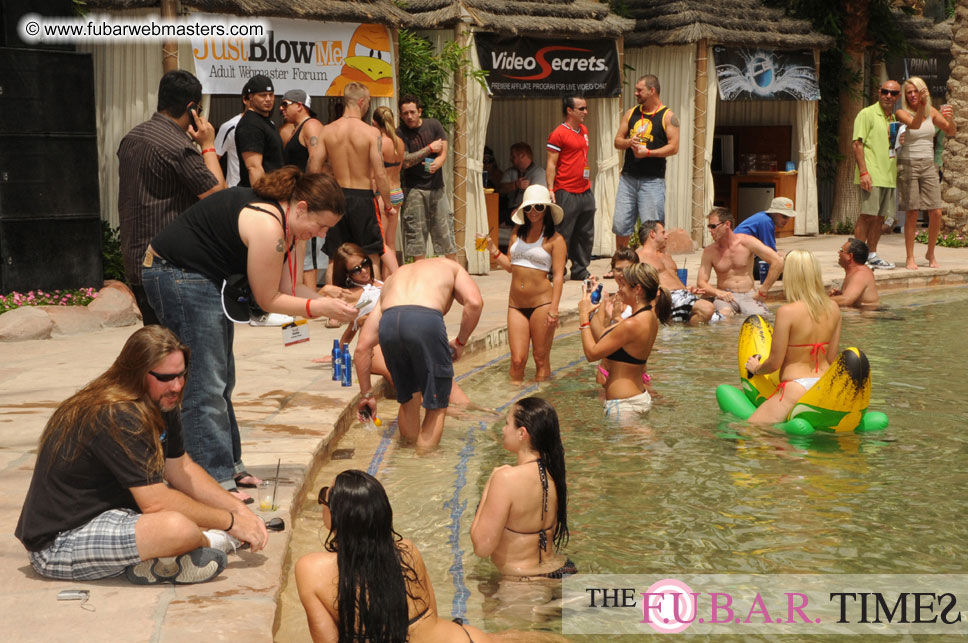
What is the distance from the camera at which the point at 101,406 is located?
14.1 ft

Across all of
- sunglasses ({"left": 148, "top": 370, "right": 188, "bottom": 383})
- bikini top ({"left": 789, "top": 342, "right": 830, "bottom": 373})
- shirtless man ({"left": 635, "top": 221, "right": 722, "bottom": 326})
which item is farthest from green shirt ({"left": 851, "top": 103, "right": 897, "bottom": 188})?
sunglasses ({"left": 148, "top": 370, "right": 188, "bottom": 383})

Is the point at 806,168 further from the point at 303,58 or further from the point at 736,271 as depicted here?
the point at 303,58

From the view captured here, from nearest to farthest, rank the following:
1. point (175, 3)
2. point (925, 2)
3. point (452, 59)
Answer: point (175, 3) < point (452, 59) < point (925, 2)

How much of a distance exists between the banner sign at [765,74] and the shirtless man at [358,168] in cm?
847

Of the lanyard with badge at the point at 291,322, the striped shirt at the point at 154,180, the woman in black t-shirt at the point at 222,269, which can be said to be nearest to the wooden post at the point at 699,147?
the striped shirt at the point at 154,180

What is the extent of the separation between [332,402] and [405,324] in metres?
1.20

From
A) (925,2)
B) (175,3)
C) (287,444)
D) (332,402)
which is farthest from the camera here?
(925,2)

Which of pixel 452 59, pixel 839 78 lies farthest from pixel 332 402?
pixel 839 78

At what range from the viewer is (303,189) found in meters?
5.24

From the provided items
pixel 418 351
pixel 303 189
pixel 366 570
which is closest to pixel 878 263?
pixel 418 351

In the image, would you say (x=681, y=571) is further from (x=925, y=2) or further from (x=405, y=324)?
(x=925, y=2)

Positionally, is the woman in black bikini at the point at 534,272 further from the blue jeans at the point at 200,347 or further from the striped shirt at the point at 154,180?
the blue jeans at the point at 200,347

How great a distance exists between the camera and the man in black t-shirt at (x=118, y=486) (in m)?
4.30

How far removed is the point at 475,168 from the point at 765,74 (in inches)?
231
